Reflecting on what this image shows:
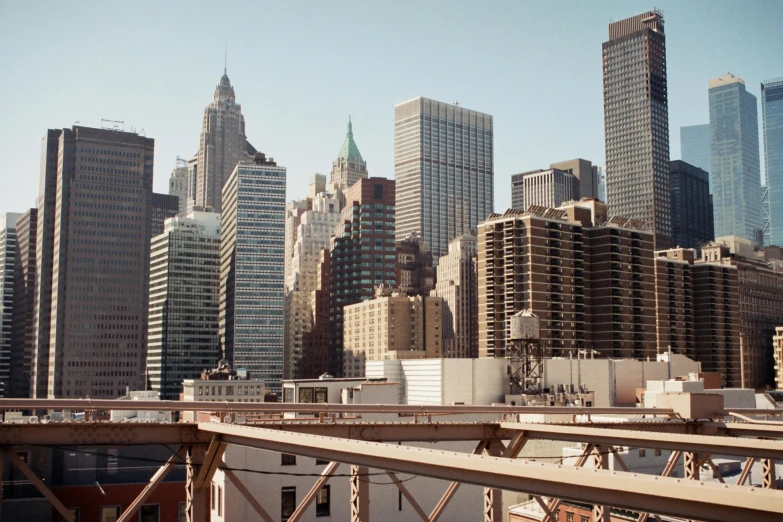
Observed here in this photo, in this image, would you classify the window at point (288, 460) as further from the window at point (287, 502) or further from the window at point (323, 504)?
the window at point (323, 504)

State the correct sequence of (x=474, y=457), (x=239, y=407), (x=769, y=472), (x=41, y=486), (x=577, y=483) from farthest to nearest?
(x=769, y=472), (x=239, y=407), (x=41, y=486), (x=474, y=457), (x=577, y=483)

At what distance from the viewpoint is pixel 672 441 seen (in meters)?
18.8

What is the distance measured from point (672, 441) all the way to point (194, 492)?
11515mm

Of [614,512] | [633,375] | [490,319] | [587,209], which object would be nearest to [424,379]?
[633,375]

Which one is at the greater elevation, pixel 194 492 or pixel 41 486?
pixel 41 486

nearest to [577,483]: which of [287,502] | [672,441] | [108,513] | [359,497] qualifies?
[672,441]

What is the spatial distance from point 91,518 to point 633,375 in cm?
10374

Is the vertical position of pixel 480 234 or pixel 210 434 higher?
pixel 480 234

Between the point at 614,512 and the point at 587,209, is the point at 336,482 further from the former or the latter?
the point at 587,209

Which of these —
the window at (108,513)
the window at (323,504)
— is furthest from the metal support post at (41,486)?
Result: the window at (323,504)

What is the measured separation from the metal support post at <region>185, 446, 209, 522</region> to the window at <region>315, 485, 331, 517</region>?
3188 centimetres

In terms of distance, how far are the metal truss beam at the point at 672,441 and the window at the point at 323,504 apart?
3132cm

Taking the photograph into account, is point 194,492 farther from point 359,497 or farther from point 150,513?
point 150,513

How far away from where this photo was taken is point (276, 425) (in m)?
25.5
